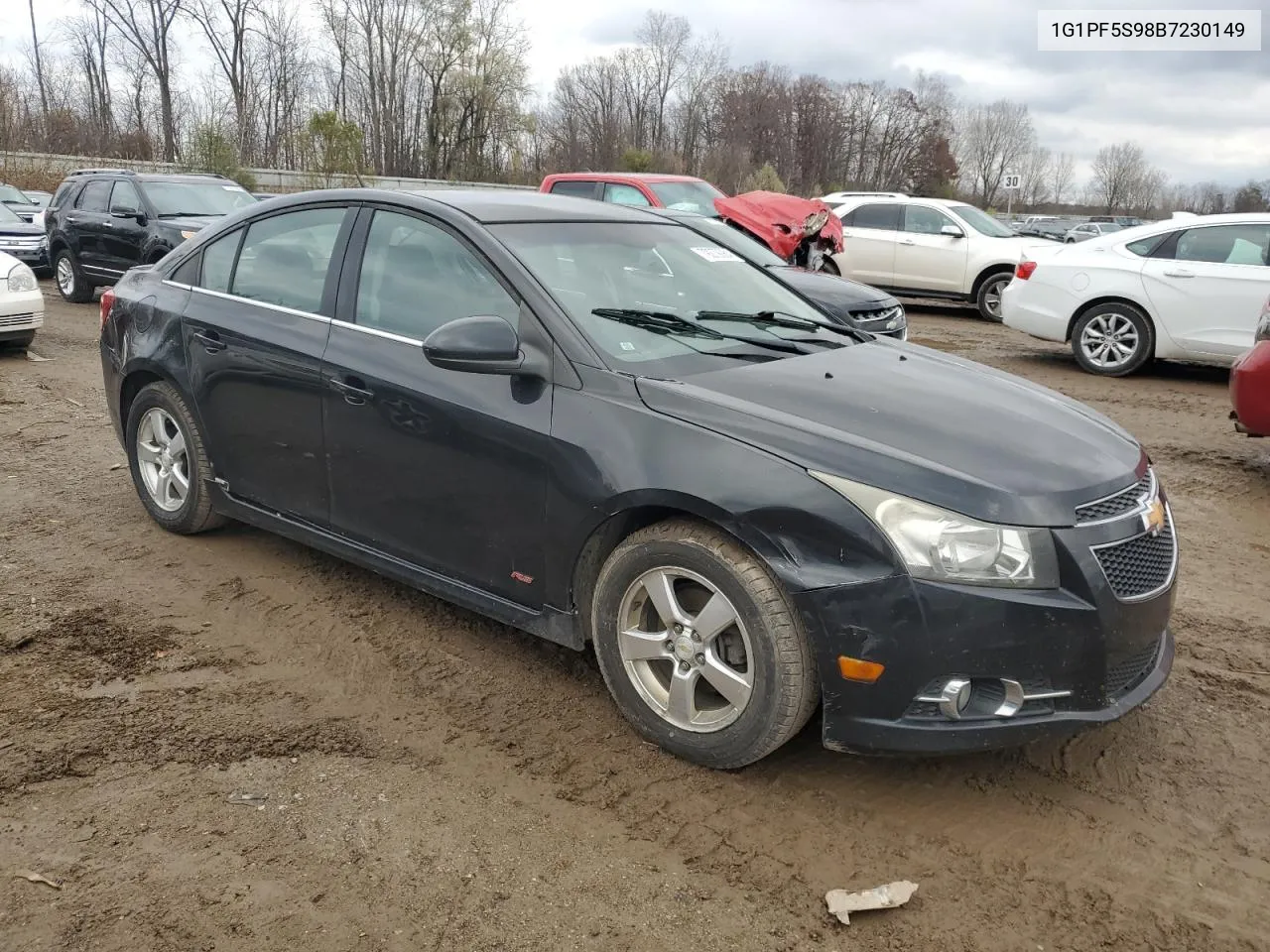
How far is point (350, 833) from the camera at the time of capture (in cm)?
283

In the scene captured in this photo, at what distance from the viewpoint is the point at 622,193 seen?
13.0 meters

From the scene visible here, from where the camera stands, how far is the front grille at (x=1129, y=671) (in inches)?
114

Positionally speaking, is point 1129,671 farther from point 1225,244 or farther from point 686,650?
point 1225,244

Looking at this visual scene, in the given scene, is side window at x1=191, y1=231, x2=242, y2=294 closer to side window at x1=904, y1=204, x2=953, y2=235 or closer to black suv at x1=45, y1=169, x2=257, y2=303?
black suv at x1=45, y1=169, x2=257, y2=303

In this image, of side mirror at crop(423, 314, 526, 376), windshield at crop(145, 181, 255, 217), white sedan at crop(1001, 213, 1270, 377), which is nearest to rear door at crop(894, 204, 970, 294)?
white sedan at crop(1001, 213, 1270, 377)

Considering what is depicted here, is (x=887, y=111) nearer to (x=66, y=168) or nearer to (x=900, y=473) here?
(x=66, y=168)

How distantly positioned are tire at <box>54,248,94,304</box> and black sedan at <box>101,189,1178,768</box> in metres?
11.8

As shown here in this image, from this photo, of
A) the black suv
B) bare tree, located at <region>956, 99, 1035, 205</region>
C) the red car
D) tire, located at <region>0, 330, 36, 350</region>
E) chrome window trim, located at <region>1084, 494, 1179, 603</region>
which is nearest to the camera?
chrome window trim, located at <region>1084, 494, 1179, 603</region>

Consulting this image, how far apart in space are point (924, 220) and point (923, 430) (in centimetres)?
1343

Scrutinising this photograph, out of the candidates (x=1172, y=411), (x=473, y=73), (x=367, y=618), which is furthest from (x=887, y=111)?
(x=367, y=618)

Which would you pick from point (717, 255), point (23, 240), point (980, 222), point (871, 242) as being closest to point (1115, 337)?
point (980, 222)

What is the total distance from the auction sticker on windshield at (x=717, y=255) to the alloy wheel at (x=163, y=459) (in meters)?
2.45

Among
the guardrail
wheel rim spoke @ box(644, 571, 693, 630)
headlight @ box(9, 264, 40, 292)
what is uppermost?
the guardrail

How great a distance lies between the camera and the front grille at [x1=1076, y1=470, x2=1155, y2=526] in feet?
9.50
